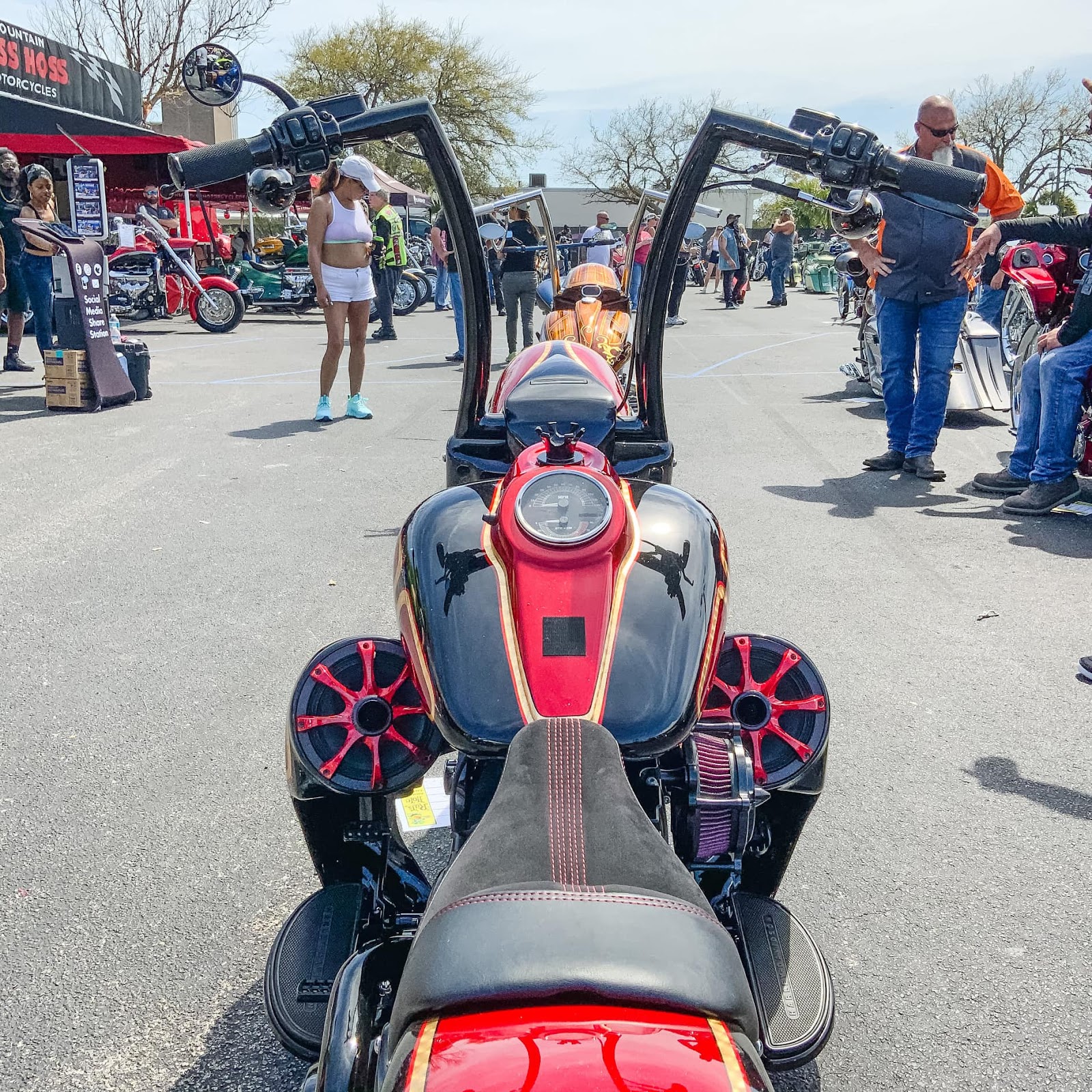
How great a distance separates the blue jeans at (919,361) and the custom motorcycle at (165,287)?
12.2 meters

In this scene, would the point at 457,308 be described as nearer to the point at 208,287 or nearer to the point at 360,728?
the point at 208,287

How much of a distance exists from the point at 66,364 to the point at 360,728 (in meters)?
8.32

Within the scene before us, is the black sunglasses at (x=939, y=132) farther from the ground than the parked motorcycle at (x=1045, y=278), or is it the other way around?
the black sunglasses at (x=939, y=132)

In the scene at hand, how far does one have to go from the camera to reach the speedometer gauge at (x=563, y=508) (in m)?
1.75

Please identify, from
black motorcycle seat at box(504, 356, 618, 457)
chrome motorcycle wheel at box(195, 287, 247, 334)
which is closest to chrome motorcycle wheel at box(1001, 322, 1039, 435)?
black motorcycle seat at box(504, 356, 618, 457)

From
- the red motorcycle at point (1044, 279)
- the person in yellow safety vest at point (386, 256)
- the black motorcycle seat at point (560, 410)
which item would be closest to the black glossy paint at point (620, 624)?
the black motorcycle seat at point (560, 410)

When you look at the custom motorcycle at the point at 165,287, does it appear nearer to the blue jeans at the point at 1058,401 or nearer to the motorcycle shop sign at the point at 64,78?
the motorcycle shop sign at the point at 64,78

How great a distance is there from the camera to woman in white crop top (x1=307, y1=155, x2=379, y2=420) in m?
8.06

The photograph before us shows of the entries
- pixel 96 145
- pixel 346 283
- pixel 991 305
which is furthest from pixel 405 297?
pixel 346 283

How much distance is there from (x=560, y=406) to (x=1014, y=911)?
164 centimetres

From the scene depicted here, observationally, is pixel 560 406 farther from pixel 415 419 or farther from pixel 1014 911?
pixel 415 419

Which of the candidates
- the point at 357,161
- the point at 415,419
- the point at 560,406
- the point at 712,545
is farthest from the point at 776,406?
the point at 712,545

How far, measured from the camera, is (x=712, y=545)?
190cm

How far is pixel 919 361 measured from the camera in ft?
23.1
